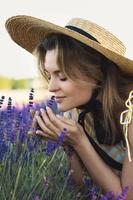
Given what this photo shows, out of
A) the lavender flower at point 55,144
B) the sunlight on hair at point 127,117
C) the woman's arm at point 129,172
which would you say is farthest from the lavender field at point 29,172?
the sunlight on hair at point 127,117

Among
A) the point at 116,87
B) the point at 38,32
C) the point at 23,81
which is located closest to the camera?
the point at 116,87

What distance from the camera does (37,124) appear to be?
105 inches

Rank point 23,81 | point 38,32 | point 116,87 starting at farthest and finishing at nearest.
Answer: point 23,81 → point 38,32 → point 116,87

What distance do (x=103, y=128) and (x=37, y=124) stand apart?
1.30ft

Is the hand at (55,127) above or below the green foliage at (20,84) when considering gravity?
above

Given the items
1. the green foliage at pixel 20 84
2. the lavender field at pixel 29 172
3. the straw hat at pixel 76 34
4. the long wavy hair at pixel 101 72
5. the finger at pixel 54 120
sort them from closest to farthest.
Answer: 1. the lavender field at pixel 29 172
2. the finger at pixel 54 120
3. the straw hat at pixel 76 34
4. the long wavy hair at pixel 101 72
5. the green foliage at pixel 20 84

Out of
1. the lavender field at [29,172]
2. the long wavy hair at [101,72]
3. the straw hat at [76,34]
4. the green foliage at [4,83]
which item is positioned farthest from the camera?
the green foliage at [4,83]

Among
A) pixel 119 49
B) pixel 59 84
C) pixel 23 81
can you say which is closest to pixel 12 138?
pixel 59 84

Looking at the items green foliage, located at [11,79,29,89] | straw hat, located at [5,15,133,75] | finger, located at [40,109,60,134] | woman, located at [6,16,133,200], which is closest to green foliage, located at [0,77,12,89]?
green foliage, located at [11,79,29,89]

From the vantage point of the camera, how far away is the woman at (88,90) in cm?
262

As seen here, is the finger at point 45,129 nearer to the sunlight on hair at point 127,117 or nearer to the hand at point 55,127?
the hand at point 55,127

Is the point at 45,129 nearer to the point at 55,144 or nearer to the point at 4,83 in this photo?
the point at 55,144

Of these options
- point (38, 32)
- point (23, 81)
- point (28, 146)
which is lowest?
point (23, 81)

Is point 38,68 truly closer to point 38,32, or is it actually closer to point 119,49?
point 38,32
